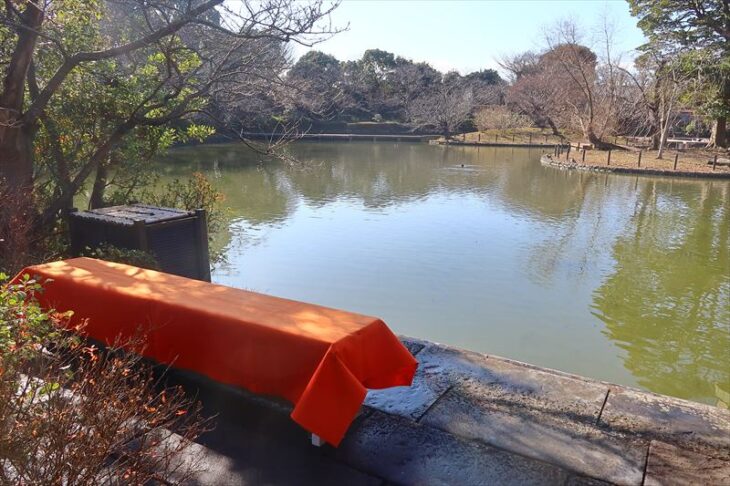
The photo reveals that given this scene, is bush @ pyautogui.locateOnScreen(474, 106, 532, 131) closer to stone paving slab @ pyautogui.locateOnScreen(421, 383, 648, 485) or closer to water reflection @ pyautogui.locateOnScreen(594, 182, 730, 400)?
water reflection @ pyautogui.locateOnScreen(594, 182, 730, 400)

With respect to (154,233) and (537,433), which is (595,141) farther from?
(537,433)

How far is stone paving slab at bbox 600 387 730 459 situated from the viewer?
8.00 feet

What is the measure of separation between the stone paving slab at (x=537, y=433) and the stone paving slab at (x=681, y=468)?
48 mm

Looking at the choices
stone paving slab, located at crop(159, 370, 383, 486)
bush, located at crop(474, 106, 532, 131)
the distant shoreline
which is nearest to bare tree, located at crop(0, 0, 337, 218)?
stone paving slab, located at crop(159, 370, 383, 486)

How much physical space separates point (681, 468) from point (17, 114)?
5.42m

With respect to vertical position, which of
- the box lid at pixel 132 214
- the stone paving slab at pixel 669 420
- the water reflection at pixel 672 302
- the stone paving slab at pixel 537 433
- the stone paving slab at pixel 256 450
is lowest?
the water reflection at pixel 672 302

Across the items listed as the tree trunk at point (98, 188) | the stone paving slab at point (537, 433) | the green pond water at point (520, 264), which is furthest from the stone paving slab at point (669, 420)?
the tree trunk at point (98, 188)

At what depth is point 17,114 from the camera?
470 cm

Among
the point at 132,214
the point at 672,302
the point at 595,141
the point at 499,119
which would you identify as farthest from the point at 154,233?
the point at 499,119

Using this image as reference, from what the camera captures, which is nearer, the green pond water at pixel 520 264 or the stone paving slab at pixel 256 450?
the stone paving slab at pixel 256 450

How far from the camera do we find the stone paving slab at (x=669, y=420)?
8.00 feet

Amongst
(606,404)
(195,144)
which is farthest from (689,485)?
(195,144)

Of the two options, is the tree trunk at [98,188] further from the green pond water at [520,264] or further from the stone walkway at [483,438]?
the stone walkway at [483,438]

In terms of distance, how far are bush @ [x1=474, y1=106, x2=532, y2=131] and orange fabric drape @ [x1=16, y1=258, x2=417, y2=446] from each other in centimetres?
3311
